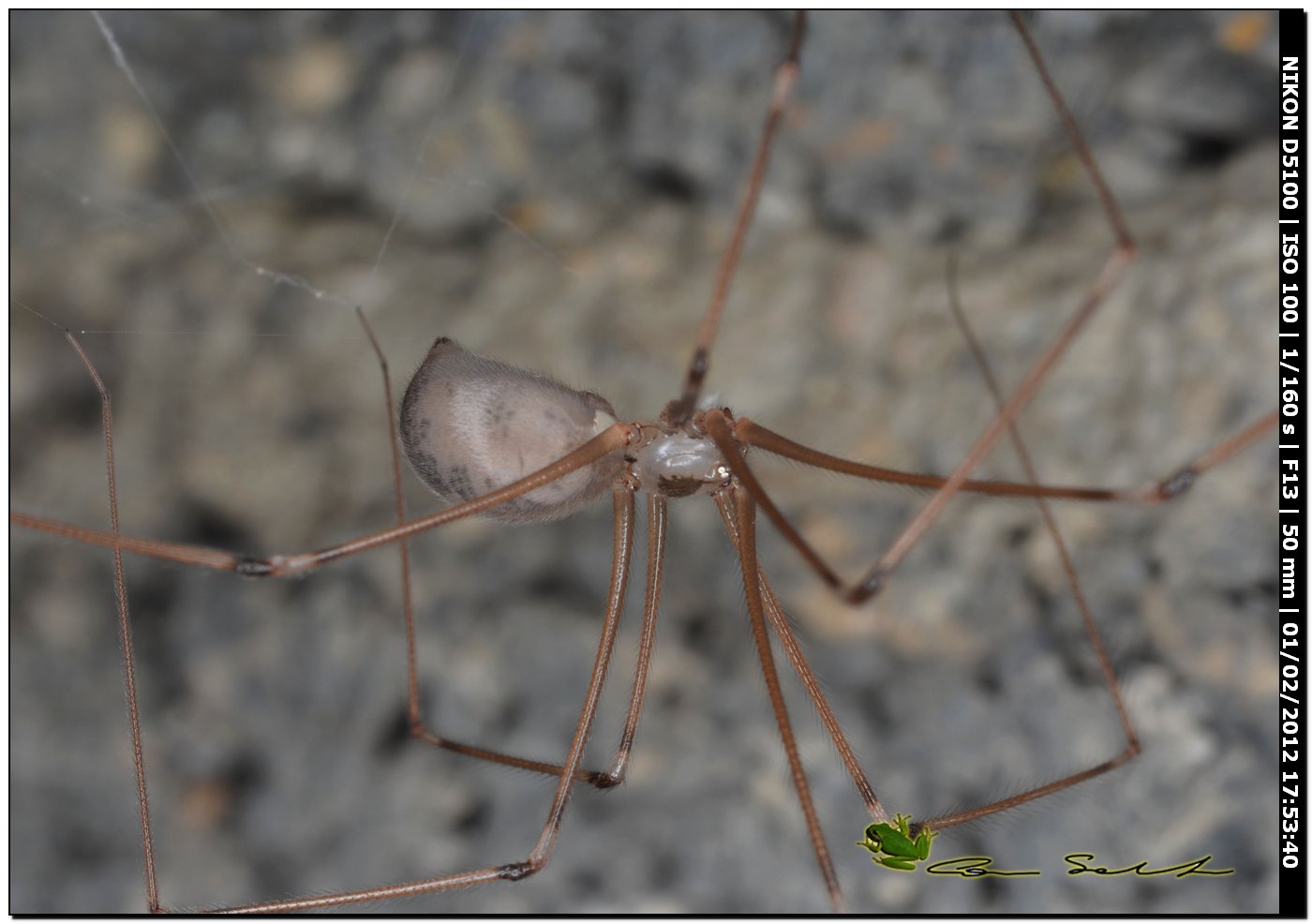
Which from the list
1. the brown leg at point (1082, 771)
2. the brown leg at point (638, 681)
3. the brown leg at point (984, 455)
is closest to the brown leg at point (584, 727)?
the brown leg at point (638, 681)

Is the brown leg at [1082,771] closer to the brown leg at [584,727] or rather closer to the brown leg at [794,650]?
the brown leg at [794,650]

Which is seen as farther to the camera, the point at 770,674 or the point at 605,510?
the point at 605,510

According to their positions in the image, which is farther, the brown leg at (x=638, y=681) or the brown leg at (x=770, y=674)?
the brown leg at (x=638, y=681)

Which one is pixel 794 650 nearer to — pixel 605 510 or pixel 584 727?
pixel 584 727
